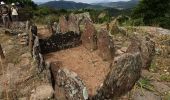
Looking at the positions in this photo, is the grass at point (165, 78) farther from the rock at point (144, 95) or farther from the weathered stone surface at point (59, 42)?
the weathered stone surface at point (59, 42)

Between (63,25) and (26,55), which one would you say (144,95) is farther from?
(63,25)

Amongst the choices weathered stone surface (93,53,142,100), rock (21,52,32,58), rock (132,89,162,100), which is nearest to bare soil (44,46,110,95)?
rock (21,52,32,58)

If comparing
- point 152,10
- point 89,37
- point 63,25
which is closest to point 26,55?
point 89,37

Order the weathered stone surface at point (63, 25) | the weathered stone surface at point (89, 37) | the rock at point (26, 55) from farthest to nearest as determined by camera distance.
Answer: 1. the weathered stone surface at point (63, 25)
2. the rock at point (26, 55)
3. the weathered stone surface at point (89, 37)

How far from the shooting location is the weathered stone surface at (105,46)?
31.2 feet

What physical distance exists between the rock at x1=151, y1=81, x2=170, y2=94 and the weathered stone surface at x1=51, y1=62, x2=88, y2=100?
2142 mm

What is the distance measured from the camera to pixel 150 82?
8.06 meters

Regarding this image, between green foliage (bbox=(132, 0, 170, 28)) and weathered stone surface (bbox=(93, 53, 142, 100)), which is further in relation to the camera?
green foliage (bbox=(132, 0, 170, 28))

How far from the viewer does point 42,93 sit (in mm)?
7680

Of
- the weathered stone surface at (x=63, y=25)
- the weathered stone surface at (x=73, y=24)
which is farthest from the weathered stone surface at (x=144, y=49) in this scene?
the weathered stone surface at (x=63, y=25)

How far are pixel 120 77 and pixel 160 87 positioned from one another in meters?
1.24

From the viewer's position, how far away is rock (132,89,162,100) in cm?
715

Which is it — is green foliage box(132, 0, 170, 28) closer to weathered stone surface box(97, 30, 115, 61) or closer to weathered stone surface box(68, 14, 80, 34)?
weathered stone surface box(68, 14, 80, 34)

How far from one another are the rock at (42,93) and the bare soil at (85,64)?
88 cm
